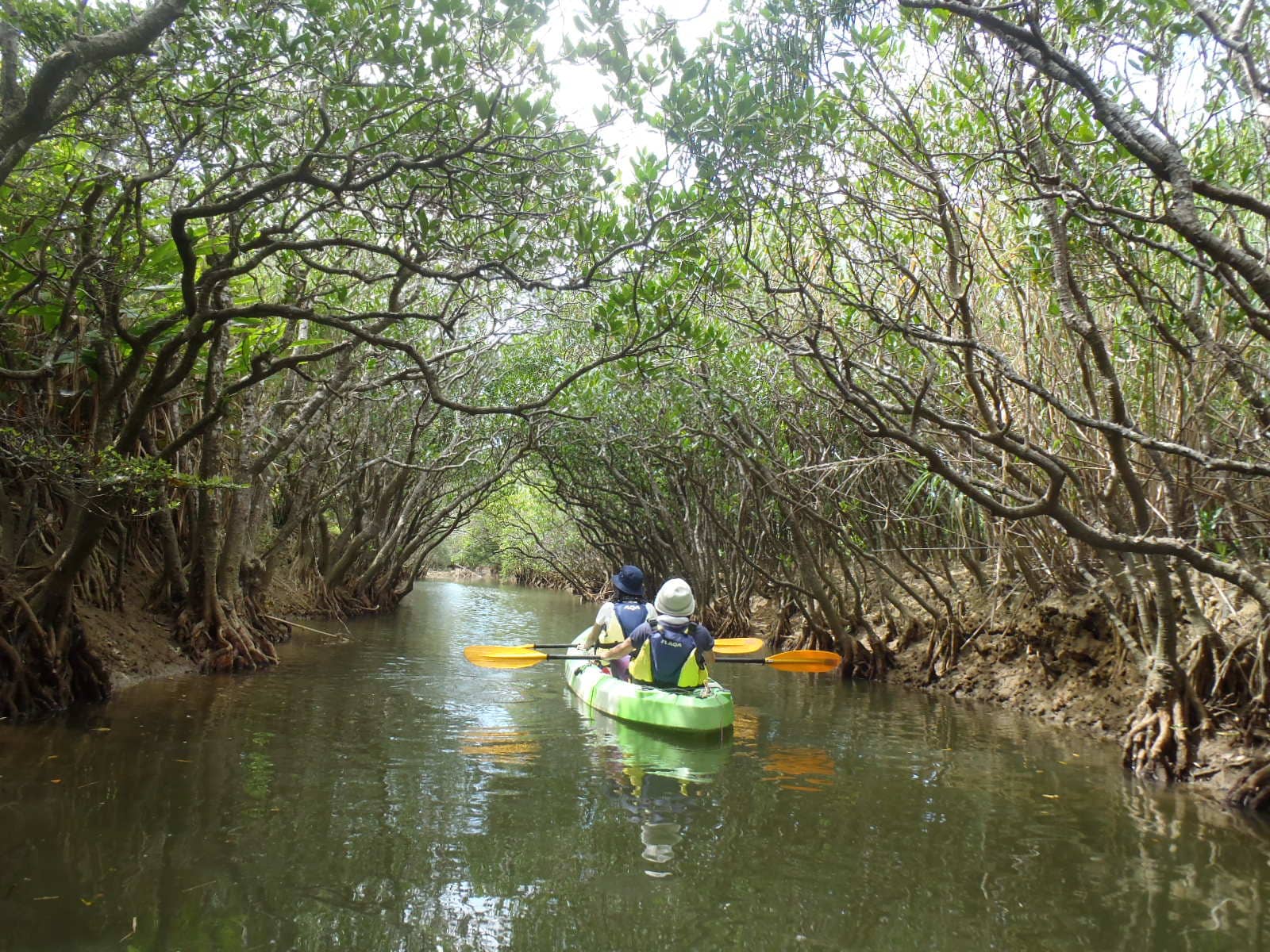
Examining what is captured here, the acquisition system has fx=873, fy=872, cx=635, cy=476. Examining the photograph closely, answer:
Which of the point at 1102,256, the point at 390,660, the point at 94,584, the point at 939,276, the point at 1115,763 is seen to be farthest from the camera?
the point at 390,660

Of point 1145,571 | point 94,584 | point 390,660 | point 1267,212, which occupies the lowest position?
point 390,660

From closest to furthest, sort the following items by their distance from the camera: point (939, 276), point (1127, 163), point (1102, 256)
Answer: point (1127, 163)
point (1102, 256)
point (939, 276)

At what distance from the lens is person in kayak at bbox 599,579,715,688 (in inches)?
312

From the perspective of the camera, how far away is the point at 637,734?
7668 mm

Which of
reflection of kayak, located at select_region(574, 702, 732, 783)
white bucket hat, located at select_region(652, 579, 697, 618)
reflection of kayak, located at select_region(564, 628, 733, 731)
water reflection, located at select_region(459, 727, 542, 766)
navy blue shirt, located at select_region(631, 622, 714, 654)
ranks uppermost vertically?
white bucket hat, located at select_region(652, 579, 697, 618)

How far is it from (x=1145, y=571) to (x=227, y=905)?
22.8 feet

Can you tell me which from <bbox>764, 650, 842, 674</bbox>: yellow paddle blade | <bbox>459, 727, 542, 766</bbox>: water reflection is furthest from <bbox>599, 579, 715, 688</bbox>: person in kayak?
<bbox>764, 650, 842, 674</bbox>: yellow paddle blade

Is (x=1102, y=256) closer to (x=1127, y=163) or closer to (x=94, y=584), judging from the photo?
(x=1127, y=163)

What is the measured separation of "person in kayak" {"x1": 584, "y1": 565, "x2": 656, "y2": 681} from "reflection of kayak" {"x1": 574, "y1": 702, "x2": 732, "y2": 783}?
3.17ft

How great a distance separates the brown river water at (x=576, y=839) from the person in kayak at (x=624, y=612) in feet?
3.45

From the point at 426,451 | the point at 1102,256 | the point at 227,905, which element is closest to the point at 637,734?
the point at 227,905

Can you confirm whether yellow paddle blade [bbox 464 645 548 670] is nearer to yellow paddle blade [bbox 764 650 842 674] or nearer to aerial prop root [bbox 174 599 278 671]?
aerial prop root [bbox 174 599 278 671]

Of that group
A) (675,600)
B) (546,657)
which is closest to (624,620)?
(675,600)

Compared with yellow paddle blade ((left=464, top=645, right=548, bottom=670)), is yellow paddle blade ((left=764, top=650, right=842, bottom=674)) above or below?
above
